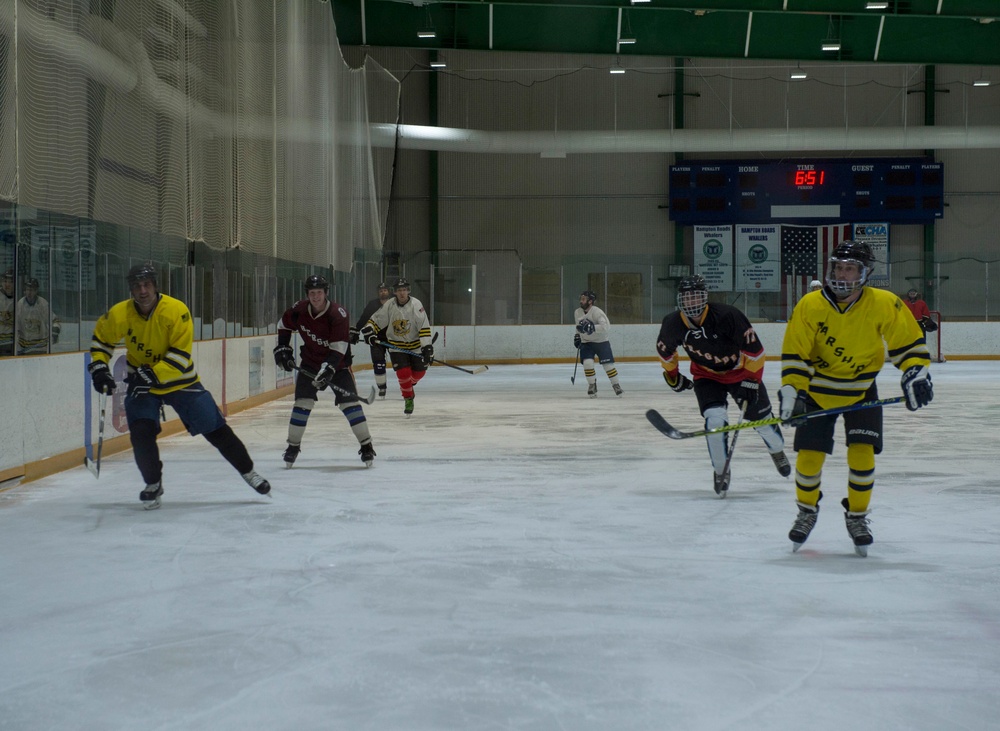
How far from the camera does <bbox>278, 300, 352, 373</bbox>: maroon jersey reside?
23.6 ft

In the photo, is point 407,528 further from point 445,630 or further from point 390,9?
point 390,9

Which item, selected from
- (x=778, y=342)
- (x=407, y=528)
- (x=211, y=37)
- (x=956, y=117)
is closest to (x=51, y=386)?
(x=407, y=528)

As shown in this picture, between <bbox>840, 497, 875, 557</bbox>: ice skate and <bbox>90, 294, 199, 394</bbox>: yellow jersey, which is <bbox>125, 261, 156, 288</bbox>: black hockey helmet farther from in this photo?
<bbox>840, 497, 875, 557</bbox>: ice skate

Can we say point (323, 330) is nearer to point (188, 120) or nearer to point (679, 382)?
point (679, 382)

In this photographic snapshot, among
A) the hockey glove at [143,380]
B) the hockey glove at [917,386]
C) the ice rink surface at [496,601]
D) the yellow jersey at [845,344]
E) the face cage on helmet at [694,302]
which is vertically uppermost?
the face cage on helmet at [694,302]

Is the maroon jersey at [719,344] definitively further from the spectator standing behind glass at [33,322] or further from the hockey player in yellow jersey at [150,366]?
the spectator standing behind glass at [33,322]

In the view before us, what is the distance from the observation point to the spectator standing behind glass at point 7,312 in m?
6.39

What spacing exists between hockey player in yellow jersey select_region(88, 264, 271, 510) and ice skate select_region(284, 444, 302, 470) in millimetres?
1525

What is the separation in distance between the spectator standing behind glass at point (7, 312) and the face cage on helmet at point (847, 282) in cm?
449

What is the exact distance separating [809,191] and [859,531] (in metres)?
19.0

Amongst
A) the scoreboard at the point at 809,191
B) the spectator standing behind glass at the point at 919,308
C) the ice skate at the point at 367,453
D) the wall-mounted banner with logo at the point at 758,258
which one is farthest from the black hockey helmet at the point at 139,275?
the scoreboard at the point at 809,191

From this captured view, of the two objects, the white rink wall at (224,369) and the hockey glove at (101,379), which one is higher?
the hockey glove at (101,379)

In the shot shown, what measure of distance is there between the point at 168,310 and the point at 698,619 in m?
3.26

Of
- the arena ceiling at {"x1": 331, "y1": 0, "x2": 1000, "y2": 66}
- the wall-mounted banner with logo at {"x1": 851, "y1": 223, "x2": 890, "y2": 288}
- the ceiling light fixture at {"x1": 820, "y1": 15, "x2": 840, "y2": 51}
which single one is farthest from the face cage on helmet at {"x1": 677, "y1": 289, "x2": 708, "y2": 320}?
the wall-mounted banner with logo at {"x1": 851, "y1": 223, "x2": 890, "y2": 288}
